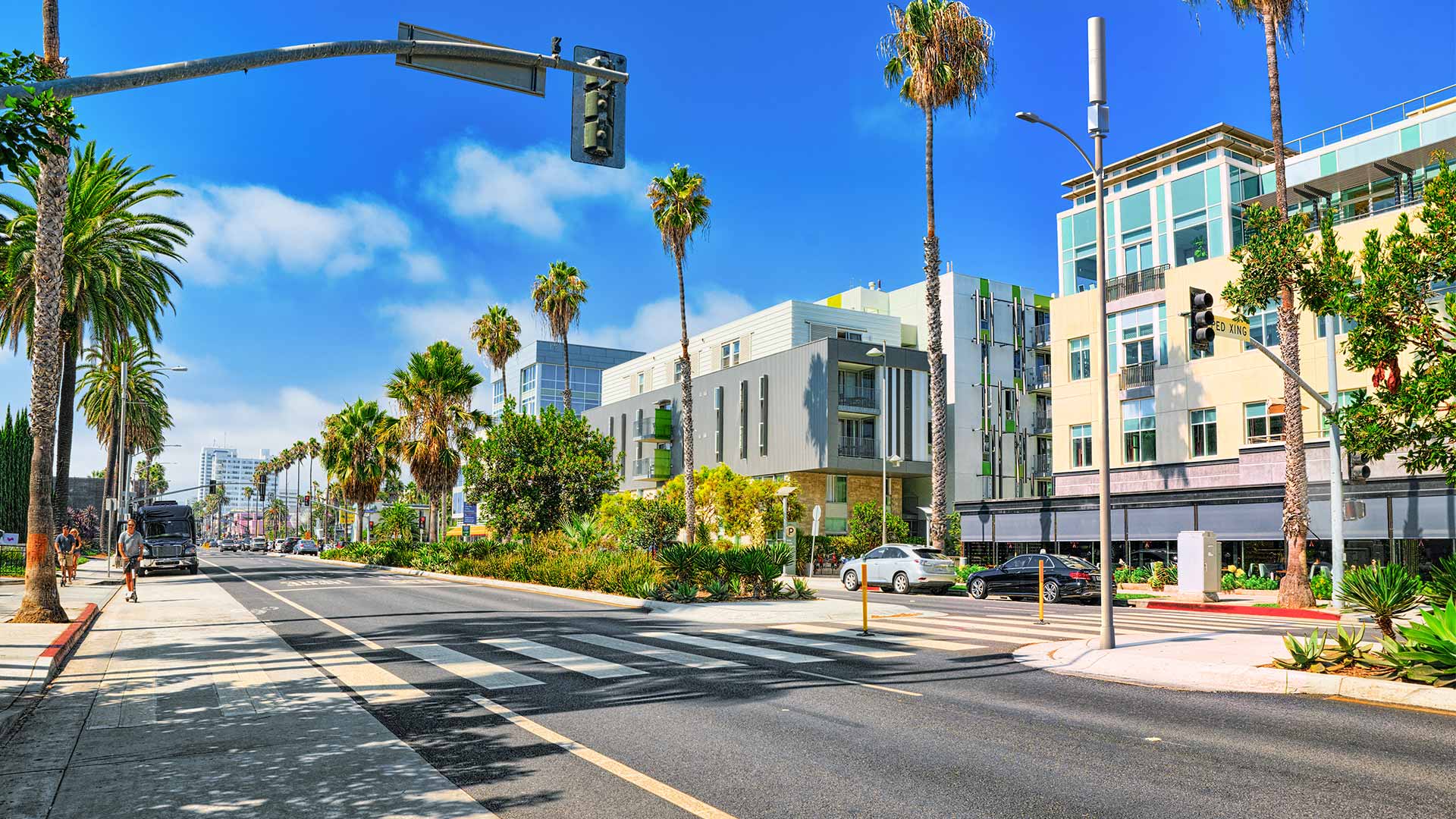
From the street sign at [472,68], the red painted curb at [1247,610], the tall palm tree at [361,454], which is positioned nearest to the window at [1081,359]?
the red painted curb at [1247,610]

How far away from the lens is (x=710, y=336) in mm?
66812

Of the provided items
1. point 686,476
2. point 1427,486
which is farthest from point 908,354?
point 1427,486

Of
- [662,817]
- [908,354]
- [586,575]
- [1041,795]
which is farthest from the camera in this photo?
[908,354]

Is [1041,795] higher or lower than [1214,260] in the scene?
lower

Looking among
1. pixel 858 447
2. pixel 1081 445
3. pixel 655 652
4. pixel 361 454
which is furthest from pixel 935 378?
pixel 361 454

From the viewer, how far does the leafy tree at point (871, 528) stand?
51188 millimetres

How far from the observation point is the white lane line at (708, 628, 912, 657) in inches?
501

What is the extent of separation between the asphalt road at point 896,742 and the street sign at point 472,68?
20.4 feet

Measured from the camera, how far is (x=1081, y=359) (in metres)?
41.0

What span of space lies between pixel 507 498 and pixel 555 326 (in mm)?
14747

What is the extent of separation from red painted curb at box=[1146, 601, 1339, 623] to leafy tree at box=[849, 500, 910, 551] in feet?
85.0

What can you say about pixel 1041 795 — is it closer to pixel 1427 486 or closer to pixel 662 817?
pixel 662 817

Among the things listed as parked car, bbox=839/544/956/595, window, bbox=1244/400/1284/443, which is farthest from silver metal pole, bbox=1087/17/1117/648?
window, bbox=1244/400/1284/443

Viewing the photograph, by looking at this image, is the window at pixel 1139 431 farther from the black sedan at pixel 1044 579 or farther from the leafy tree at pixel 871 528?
the leafy tree at pixel 871 528
